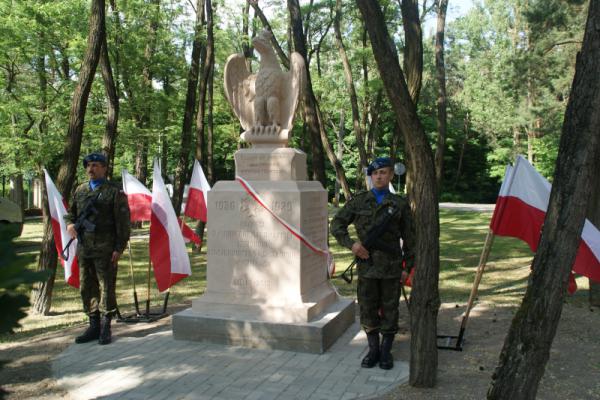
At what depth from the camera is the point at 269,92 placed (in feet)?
Result: 22.0

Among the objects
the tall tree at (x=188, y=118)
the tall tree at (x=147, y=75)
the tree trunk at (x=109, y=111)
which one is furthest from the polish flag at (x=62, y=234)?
the tall tree at (x=147, y=75)

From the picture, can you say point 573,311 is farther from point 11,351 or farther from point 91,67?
point 91,67

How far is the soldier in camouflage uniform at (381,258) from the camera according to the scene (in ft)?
16.7

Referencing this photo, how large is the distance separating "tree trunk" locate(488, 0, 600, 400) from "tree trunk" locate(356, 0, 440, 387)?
1.07 m

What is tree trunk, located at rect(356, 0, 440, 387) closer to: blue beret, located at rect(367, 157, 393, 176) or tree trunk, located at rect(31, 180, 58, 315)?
blue beret, located at rect(367, 157, 393, 176)

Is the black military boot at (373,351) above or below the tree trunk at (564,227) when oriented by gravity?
below

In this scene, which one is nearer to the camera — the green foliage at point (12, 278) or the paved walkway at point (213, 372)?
the green foliage at point (12, 278)

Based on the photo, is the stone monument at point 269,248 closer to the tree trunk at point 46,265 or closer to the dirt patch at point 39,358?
the dirt patch at point 39,358

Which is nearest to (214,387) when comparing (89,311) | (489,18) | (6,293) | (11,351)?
(89,311)

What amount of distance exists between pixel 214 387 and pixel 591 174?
3413 mm

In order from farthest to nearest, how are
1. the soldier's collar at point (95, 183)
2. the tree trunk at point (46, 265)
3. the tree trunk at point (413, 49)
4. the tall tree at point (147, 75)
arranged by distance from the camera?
the tall tree at point (147, 75) → the tree trunk at point (413, 49) → the tree trunk at point (46, 265) → the soldier's collar at point (95, 183)

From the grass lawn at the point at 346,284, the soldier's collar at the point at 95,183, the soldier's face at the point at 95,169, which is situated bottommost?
the grass lawn at the point at 346,284

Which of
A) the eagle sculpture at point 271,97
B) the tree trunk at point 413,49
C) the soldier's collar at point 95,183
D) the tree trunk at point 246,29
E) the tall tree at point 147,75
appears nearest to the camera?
the soldier's collar at point 95,183

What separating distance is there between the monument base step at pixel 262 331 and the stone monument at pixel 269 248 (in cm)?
1
